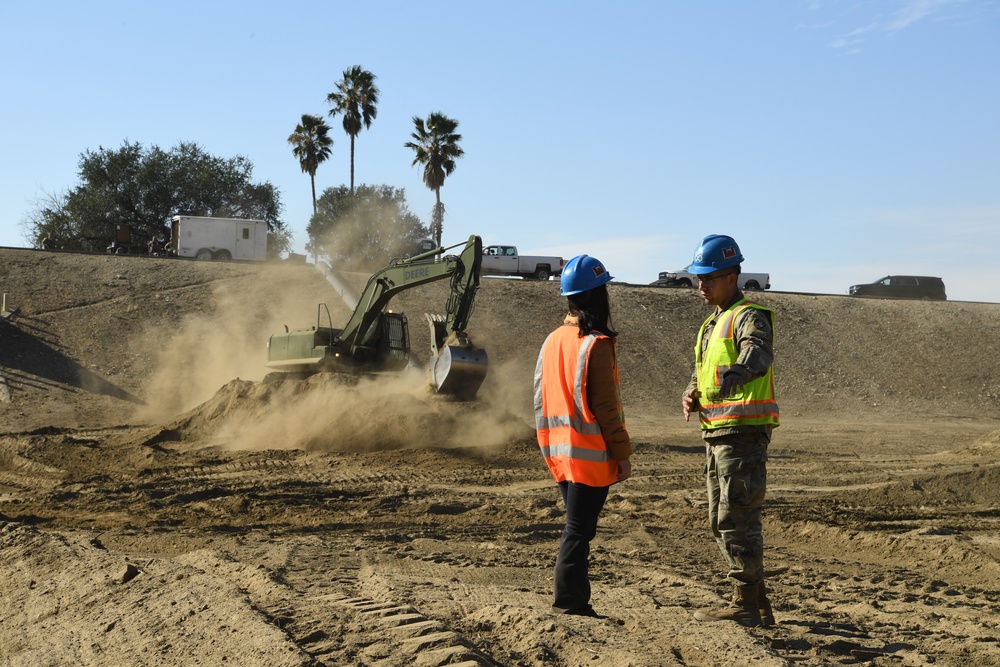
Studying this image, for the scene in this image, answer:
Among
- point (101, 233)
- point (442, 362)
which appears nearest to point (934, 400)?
point (442, 362)

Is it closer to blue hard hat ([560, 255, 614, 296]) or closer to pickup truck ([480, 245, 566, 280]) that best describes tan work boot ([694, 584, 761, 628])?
blue hard hat ([560, 255, 614, 296])

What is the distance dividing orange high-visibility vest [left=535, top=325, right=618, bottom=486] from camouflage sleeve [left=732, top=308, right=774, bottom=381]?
68 centimetres

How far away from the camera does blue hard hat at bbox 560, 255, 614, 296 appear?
526cm

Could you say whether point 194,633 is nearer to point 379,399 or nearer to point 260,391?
point 379,399

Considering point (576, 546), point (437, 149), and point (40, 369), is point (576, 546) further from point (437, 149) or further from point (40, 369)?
point (437, 149)

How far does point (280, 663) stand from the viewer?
4.45m

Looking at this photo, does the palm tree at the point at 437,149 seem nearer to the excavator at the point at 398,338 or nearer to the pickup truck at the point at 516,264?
the pickup truck at the point at 516,264

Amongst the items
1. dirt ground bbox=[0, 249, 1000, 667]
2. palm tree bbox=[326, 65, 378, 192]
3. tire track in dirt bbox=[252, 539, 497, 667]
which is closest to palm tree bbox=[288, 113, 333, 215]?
palm tree bbox=[326, 65, 378, 192]

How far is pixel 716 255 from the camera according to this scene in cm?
550

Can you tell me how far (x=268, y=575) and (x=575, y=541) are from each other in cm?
218

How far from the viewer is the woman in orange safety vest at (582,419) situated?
17.0 feet

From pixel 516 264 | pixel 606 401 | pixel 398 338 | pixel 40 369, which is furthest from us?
pixel 516 264

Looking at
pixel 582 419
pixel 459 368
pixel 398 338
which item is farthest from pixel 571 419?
pixel 398 338

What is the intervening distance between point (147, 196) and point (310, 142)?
10.2 metres
